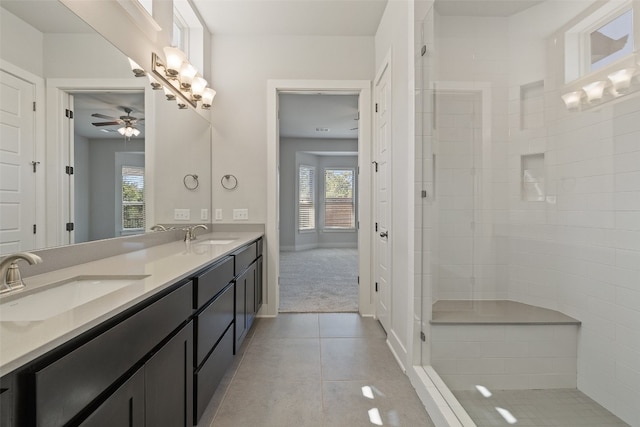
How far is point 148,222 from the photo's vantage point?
2139mm

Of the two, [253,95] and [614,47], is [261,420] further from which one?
[253,95]

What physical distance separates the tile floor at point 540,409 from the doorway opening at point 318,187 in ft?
11.4

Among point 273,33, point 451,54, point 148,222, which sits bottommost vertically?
point 148,222

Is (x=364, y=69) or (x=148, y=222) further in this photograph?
(x=364, y=69)

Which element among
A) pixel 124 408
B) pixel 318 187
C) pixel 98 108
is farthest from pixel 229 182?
pixel 318 187

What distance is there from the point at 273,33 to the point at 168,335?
3.02 meters

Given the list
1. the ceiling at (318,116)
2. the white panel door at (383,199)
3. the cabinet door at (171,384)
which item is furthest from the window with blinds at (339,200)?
the cabinet door at (171,384)

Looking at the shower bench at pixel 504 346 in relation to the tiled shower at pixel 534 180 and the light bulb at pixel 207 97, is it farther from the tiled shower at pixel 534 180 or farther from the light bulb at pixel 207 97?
the light bulb at pixel 207 97

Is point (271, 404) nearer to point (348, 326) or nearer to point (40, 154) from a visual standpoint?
point (348, 326)

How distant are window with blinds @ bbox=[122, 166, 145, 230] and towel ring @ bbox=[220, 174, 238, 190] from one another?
48.0 inches

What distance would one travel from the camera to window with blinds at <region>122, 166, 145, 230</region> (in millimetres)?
1814

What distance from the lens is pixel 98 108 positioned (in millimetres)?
1579

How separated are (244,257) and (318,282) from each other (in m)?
2.45

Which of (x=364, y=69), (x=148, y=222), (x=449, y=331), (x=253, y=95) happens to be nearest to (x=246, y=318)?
(x=148, y=222)
